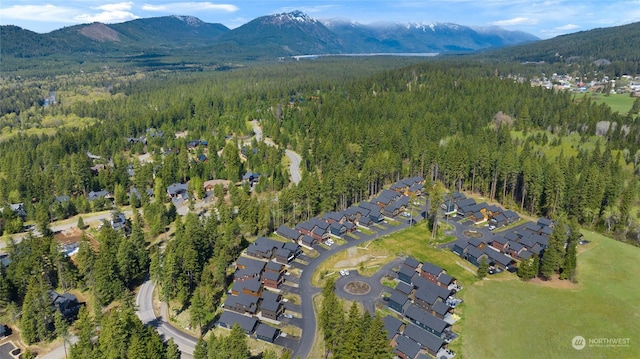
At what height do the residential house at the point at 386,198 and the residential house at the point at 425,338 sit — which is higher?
the residential house at the point at 386,198

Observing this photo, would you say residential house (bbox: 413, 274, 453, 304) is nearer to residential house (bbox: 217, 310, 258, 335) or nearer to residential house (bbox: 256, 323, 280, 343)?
residential house (bbox: 256, 323, 280, 343)

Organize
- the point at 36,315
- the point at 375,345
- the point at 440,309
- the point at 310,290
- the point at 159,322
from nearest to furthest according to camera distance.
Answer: the point at 375,345 → the point at 36,315 → the point at 440,309 → the point at 159,322 → the point at 310,290

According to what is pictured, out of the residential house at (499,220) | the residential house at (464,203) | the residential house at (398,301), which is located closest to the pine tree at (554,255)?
the residential house at (499,220)

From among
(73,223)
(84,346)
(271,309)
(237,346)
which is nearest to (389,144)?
(271,309)

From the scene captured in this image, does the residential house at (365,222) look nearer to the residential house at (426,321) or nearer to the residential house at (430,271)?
the residential house at (430,271)

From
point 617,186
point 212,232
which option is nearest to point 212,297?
point 212,232

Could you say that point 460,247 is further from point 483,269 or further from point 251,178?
point 251,178
